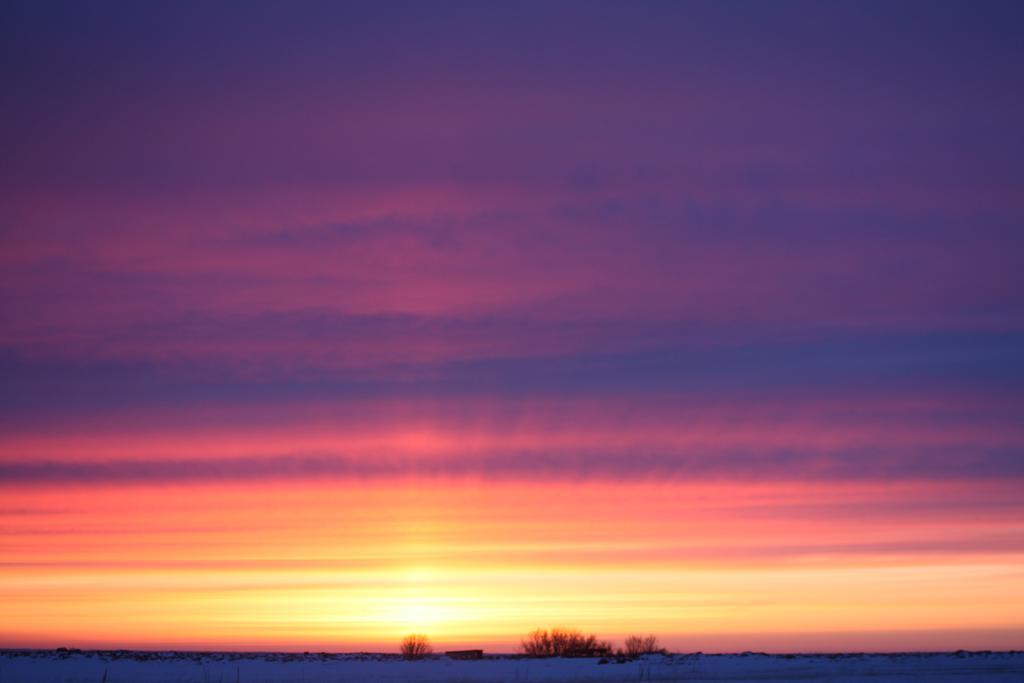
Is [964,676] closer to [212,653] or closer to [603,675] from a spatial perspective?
[603,675]

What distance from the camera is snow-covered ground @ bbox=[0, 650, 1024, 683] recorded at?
146ft

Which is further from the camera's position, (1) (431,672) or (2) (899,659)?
(2) (899,659)

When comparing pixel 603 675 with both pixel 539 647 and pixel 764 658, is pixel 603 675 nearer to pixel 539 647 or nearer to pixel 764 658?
pixel 764 658

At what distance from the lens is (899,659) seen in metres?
56.8

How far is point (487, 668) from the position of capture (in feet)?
168

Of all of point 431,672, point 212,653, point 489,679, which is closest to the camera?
point 489,679

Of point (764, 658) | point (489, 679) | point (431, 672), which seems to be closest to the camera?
point (489, 679)

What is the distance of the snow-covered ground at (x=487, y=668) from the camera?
44.5 m

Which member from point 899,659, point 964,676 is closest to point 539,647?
point 899,659

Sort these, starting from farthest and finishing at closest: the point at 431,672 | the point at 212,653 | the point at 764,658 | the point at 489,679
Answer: the point at 212,653, the point at 764,658, the point at 431,672, the point at 489,679

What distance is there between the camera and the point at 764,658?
55.5 m

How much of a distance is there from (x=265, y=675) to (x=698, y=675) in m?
16.4

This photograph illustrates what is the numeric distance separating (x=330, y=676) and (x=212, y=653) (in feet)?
61.9

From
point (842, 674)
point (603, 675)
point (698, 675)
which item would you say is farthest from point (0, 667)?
point (842, 674)
